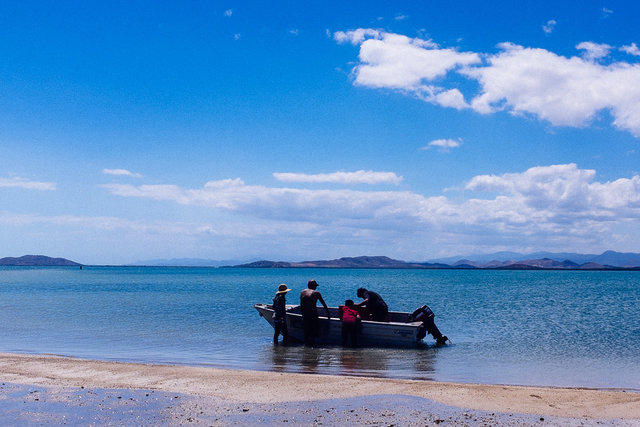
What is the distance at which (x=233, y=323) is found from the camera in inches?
1075

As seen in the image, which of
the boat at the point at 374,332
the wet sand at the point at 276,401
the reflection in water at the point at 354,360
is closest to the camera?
the wet sand at the point at 276,401

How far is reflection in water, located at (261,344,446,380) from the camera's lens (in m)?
14.0

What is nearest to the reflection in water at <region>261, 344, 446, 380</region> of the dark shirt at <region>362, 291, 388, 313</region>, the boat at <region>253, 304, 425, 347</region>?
the boat at <region>253, 304, 425, 347</region>

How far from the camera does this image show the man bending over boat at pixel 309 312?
1823 cm

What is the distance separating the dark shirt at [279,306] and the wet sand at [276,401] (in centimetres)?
590

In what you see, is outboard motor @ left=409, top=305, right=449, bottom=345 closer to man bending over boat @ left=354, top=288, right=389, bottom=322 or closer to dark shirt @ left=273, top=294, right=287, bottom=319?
man bending over boat @ left=354, top=288, right=389, bottom=322

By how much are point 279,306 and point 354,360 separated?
4147mm

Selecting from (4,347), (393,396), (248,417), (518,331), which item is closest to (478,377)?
(393,396)

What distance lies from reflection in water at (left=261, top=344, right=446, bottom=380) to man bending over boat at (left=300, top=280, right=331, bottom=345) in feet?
1.47

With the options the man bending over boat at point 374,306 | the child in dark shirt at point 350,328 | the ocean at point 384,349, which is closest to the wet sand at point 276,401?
the ocean at point 384,349

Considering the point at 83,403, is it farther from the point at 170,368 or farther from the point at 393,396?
the point at 393,396

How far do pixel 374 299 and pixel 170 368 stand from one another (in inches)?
314

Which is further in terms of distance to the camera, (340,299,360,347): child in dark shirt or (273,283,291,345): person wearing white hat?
(273,283,291,345): person wearing white hat

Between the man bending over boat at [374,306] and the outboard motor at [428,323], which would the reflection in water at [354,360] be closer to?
the outboard motor at [428,323]
